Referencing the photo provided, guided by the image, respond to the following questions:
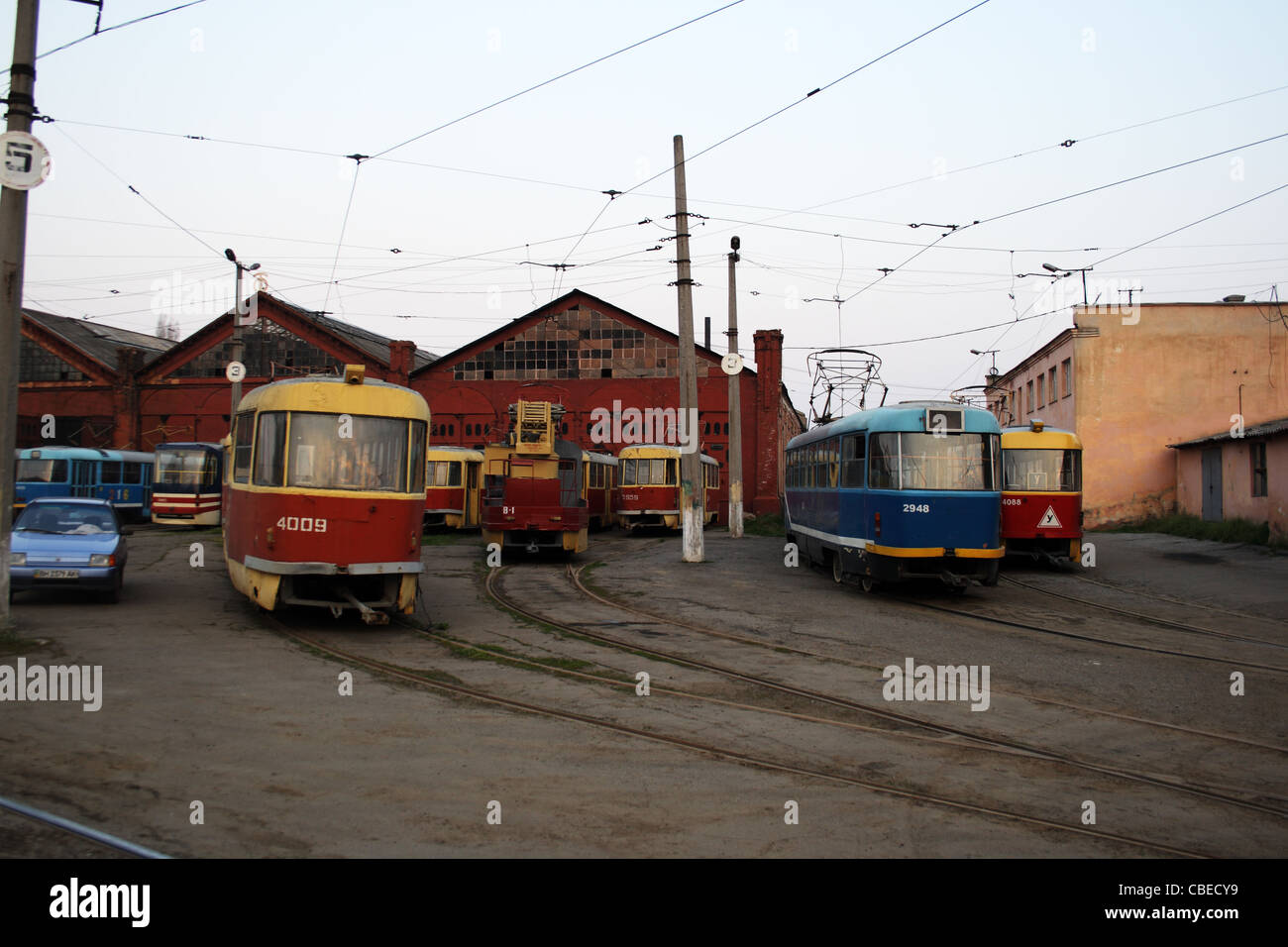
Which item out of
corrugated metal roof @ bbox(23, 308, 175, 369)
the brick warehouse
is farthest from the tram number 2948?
corrugated metal roof @ bbox(23, 308, 175, 369)

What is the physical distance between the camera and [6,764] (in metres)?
6.37

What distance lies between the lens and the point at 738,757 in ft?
23.1

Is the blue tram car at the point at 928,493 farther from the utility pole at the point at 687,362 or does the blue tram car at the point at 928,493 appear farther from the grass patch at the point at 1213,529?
the grass patch at the point at 1213,529

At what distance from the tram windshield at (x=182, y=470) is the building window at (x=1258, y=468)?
3158 centimetres

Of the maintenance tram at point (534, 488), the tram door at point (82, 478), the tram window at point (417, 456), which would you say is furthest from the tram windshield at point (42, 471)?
the tram window at point (417, 456)

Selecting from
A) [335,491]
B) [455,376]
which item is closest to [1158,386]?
[455,376]

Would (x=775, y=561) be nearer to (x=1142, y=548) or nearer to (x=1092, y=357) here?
(x=1142, y=548)

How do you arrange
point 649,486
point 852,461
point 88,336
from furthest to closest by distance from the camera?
1. point 88,336
2. point 649,486
3. point 852,461

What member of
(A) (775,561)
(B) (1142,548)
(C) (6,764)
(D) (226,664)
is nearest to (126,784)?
(C) (6,764)

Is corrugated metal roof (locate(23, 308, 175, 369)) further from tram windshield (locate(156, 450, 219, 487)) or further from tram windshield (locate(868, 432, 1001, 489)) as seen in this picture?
tram windshield (locate(868, 432, 1001, 489))

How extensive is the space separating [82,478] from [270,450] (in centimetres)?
2495

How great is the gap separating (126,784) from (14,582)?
9.28 m

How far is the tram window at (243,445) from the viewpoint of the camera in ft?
41.0

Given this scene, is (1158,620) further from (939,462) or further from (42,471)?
(42,471)
